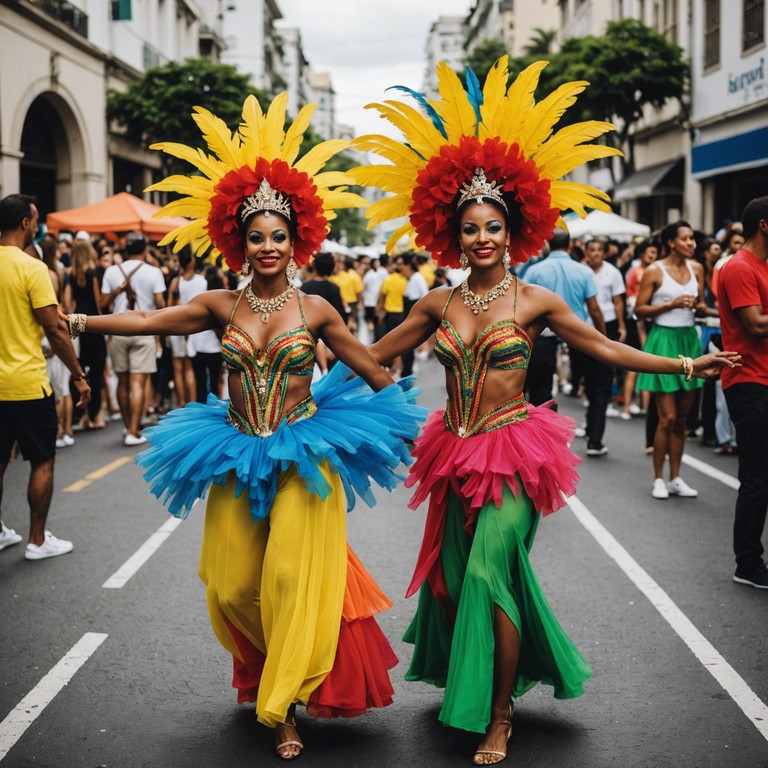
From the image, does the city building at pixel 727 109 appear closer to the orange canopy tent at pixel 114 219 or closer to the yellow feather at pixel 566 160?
the orange canopy tent at pixel 114 219

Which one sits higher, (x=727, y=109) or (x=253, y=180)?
(x=727, y=109)

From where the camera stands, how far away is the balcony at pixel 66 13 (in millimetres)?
25016

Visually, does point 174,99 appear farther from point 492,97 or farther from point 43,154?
point 492,97

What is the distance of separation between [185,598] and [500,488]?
2.71 meters

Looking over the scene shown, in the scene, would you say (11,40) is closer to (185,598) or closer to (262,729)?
(185,598)

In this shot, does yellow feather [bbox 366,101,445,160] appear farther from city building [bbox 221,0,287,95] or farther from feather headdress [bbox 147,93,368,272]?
city building [bbox 221,0,287,95]

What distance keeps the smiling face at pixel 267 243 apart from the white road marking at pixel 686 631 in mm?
2746

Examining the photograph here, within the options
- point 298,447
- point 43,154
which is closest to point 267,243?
point 298,447

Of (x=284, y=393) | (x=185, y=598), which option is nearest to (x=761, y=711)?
(x=284, y=393)

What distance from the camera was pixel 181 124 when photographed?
31.0 metres

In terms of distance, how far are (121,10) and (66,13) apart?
370 centimetres

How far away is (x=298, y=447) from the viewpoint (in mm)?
4086

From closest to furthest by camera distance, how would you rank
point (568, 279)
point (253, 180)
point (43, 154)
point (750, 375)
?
point (253, 180)
point (750, 375)
point (568, 279)
point (43, 154)

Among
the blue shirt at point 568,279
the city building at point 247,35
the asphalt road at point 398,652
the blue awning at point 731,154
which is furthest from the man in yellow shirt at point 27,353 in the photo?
the city building at point 247,35
